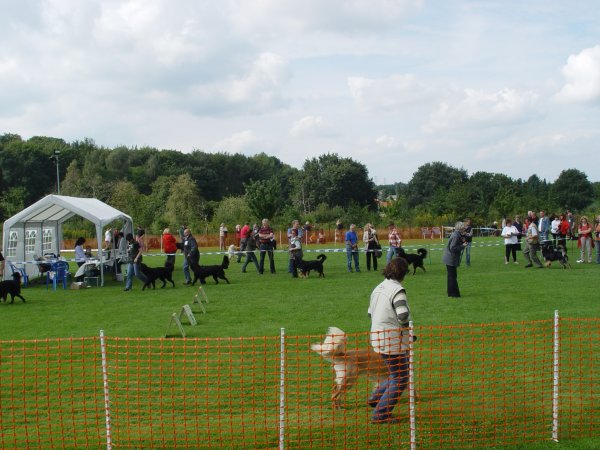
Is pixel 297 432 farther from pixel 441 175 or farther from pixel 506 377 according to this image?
pixel 441 175

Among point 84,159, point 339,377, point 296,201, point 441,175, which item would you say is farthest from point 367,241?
point 84,159

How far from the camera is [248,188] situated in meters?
53.8

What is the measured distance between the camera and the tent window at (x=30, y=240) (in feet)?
69.8

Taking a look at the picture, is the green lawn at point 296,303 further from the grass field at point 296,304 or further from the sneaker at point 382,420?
the sneaker at point 382,420

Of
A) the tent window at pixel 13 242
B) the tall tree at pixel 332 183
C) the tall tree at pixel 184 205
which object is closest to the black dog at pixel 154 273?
the tent window at pixel 13 242

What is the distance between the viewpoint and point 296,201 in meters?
74.3

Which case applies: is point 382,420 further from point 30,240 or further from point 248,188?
point 248,188

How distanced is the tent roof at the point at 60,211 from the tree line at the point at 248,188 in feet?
82.5

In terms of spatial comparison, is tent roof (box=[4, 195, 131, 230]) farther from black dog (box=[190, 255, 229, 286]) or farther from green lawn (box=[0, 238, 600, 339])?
black dog (box=[190, 255, 229, 286])

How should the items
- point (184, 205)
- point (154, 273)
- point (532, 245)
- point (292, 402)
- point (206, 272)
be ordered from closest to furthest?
point (292, 402)
point (154, 273)
point (206, 272)
point (532, 245)
point (184, 205)

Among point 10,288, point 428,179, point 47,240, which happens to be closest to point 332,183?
point 428,179

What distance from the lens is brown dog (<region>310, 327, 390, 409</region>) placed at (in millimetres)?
6594

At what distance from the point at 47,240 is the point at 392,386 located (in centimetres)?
1960

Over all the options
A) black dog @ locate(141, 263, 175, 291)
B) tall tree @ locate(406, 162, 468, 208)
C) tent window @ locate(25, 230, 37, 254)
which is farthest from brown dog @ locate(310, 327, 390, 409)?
tall tree @ locate(406, 162, 468, 208)
